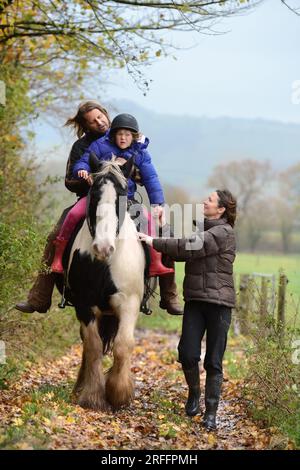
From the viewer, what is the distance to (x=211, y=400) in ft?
25.5

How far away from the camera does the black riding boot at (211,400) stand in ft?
25.1

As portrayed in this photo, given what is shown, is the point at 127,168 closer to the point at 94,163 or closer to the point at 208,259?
the point at 94,163

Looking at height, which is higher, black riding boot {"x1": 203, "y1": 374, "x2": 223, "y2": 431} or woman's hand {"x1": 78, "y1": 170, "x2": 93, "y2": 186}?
woman's hand {"x1": 78, "y1": 170, "x2": 93, "y2": 186}

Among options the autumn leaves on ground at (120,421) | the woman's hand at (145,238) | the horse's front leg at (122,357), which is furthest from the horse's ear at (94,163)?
the autumn leaves on ground at (120,421)

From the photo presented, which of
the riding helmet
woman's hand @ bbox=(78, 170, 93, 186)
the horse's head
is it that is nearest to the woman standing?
the horse's head

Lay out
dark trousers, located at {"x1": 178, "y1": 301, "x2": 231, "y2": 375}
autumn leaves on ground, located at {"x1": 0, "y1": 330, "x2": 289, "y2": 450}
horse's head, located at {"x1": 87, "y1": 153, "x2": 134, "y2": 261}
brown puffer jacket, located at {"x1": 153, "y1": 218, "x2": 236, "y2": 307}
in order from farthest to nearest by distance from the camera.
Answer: dark trousers, located at {"x1": 178, "y1": 301, "x2": 231, "y2": 375}
brown puffer jacket, located at {"x1": 153, "y1": 218, "x2": 236, "y2": 307}
horse's head, located at {"x1": 87, "y1": 153, "x2": 134, "y2": 261}
autumn leaves on ground, located at {"x1": 0, "y1": 330, "x2": 289, "y2": 450}

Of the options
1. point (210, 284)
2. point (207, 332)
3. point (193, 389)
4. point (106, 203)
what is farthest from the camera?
point (193, 389)

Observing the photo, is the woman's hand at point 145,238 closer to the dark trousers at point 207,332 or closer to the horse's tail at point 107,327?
the dark trousers at point 207,332

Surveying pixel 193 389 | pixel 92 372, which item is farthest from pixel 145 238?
pixel 193 389

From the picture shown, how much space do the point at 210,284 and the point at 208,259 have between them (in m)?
0.24

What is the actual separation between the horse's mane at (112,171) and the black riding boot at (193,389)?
1996 millimetres

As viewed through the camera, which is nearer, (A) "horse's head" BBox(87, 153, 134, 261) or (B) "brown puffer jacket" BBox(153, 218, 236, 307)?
(A) "horse's head" BBox(87, 153, 134, 261)

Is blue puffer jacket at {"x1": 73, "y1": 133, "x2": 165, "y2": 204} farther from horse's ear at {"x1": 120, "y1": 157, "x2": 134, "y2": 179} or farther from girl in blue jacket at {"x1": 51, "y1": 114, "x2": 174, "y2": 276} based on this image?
horse's ear at {"x1": 120, "y1": 157, "x2": 134, "y2": 179}

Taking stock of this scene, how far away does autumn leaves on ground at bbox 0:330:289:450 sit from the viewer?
632 centimetres
